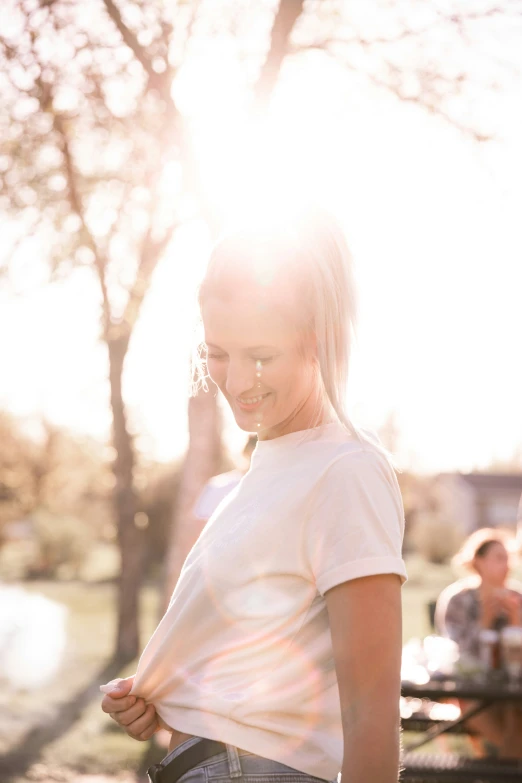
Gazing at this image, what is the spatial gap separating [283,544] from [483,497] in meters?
62.4

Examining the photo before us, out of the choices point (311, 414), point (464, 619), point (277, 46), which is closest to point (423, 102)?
Answer: point (277, 46)

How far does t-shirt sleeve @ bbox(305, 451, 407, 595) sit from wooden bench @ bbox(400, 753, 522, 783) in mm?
4281

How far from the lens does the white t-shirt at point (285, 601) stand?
1.22 m

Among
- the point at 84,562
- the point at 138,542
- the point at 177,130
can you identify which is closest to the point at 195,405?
the point at 177,130

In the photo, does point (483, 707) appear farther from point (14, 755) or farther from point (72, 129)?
point (72, 129)

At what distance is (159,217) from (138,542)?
13.4ft

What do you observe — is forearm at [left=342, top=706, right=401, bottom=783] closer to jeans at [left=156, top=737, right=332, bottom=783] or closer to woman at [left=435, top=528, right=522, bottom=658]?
jeans at [left=156, top=737, right=332, bottom=783]

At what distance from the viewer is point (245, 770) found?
1310mm

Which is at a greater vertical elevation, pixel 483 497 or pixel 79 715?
pixel 79 715

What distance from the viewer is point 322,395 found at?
1434 mm

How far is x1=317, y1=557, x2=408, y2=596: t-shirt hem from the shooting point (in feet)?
3.82

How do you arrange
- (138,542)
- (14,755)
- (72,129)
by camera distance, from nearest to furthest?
(14,755) → (72,129) → (138,542)

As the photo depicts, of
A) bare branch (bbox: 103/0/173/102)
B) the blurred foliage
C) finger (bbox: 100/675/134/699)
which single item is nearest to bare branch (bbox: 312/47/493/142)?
bare branch (bbox: 103/0/173/102)

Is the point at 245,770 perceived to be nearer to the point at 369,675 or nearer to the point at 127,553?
the point at 369,675
